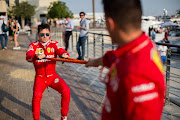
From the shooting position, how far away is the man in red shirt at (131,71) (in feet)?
3.55

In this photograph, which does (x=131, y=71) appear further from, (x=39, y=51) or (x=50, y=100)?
(x=50, y=100)

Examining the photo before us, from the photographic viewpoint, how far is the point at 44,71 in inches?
131

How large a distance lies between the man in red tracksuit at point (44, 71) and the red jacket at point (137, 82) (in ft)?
6.74

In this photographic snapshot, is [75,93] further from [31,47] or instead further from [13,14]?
[13,14]

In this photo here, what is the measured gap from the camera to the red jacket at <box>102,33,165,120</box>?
107cm

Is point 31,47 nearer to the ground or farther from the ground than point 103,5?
nearer to the ground

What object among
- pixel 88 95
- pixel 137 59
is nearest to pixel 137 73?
pixel 137 59

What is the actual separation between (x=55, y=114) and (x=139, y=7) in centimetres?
332

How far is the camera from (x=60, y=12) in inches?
2606

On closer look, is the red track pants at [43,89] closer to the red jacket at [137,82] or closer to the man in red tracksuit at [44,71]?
the man in red tracksuit at [44,71]

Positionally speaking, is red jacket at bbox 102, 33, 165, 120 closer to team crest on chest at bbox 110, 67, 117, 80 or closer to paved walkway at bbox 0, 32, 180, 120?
team crest on chest at bbox 110, 67, 117, 80

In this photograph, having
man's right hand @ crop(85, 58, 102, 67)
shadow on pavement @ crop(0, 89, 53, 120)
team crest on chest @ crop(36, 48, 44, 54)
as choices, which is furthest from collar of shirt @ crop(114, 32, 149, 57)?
shadow on pavement @ crop(0, 89, 53, 120)

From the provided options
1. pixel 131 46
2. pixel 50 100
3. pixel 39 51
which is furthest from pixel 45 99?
pixel 131 46

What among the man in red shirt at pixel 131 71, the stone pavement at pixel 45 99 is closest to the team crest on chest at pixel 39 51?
the stone pavement at pixel 45 99
